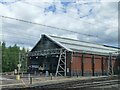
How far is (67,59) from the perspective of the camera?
63.1 meters

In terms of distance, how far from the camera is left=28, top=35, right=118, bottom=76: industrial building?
62906 mm

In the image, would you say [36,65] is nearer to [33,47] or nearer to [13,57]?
[33,47]

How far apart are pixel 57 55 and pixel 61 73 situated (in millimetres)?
4230

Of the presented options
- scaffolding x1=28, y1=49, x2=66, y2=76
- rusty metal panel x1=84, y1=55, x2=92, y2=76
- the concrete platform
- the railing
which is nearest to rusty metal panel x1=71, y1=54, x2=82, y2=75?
scaffolding x1=28, y1=49, x2=66, y2=76

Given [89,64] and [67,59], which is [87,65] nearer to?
[89,64]

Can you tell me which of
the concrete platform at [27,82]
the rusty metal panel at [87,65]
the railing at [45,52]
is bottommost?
the concrete platform at [27,82]

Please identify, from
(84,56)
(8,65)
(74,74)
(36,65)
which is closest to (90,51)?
(84,56)

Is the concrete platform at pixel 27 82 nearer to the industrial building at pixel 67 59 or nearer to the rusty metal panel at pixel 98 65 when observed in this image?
the industrial building at pixel 67 59

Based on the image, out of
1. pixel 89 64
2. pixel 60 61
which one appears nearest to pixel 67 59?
pixel 60 61

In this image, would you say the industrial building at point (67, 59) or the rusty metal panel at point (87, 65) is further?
the rusty metal panel at point (87, 65)

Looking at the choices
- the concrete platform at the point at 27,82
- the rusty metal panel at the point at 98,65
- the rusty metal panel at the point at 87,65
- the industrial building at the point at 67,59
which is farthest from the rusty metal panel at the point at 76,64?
the concrete platform at the point at 27,82

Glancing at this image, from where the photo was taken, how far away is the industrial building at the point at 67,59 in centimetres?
6291

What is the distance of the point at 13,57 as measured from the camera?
97812 mm

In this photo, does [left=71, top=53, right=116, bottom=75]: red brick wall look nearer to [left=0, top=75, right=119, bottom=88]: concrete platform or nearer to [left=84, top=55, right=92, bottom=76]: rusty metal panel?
[left=84, top=55, right=92, bottom=76]: rusty metal panel
